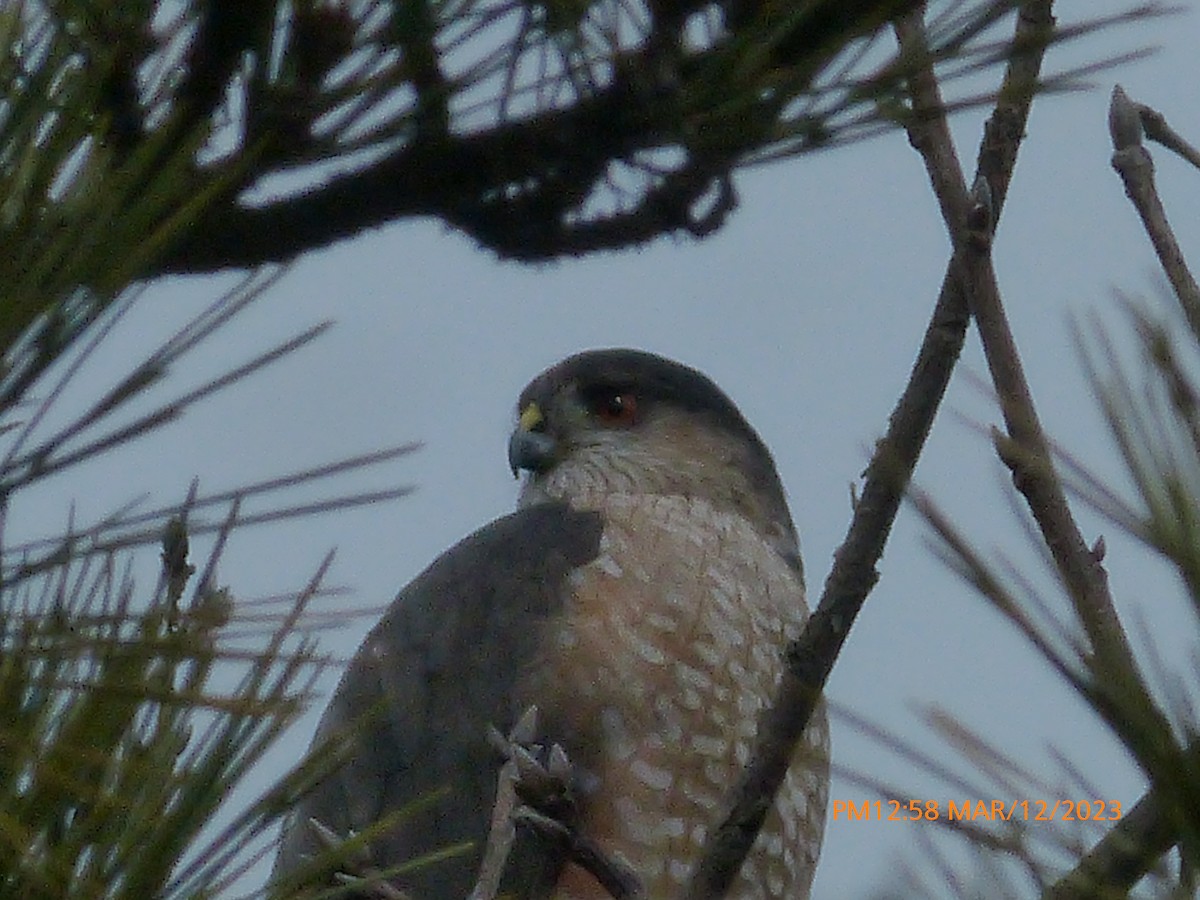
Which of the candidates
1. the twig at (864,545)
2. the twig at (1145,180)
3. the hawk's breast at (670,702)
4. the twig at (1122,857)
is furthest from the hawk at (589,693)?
the twig at (1122,857)

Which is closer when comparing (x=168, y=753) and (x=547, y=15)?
(x=168, y=753)

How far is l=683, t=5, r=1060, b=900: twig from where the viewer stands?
2.14 meters

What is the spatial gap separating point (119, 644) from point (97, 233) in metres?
0.37

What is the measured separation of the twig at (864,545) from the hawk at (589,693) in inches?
48.8

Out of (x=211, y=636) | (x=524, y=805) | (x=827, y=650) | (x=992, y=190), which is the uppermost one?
(x=992, y=190)

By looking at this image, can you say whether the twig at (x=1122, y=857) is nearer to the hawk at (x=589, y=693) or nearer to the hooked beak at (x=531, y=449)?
the hawk at (x=589, y=693)

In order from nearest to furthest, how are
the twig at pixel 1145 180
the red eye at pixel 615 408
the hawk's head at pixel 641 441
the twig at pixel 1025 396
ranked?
the twig at pixel 1145 180 → the twig at pixel 1025 396 → the hawk's head at pixel 641 441 → the red eye at pixel 615 408

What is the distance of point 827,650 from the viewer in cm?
228

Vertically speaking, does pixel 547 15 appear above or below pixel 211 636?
above

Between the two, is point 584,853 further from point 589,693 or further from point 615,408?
point 615,408

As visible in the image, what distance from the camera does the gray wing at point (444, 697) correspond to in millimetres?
3924

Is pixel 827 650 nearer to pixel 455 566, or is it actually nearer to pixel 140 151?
pixel 140 151

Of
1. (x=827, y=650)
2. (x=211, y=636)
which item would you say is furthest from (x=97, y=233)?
(x=827, y=650)

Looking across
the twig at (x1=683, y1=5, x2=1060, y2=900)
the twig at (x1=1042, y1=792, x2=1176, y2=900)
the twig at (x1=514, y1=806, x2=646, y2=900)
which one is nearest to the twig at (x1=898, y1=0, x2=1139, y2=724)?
the twig at (x1=683, y1=5, x2=1060, y2=900)
